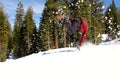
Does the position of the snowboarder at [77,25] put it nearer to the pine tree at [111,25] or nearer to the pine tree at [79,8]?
the pine tree at [79,8]

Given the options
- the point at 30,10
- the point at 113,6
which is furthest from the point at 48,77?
the point at 113,6

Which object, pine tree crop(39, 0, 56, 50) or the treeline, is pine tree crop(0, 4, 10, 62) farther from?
pine tree crop(39, 0, 56, 50)

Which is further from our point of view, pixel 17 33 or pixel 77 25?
pixel 17 33

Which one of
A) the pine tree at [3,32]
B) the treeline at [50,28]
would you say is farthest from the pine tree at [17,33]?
the pine tree at [3,32]

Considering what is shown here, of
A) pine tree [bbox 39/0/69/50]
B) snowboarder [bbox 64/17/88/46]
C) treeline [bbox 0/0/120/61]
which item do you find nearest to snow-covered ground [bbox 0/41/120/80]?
snowboarder [bbox 64/17/88/46]

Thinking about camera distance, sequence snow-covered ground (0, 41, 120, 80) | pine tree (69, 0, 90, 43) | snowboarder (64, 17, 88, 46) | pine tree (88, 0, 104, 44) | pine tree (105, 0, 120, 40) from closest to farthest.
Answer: snow-covered ground (0, 41, 120, 80) → snowboarder (64, 17, 88, 46) → pine tree (69, 0, 90, 43) → pine tree (88, 0, 104, 44) → pine tree (105, 0, 120, 40)

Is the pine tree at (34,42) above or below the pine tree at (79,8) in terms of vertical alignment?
below

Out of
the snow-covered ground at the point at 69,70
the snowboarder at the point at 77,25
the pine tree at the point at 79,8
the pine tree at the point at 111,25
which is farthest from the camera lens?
the pine tree at the point at 111,25

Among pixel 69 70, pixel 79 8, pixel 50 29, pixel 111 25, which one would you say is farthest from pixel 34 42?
pixel 69 70

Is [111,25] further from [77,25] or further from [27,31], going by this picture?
[77,25]

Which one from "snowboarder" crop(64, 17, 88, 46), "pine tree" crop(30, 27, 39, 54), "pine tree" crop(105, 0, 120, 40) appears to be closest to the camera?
"snowboarder" crop(64, 17, 88, 46)

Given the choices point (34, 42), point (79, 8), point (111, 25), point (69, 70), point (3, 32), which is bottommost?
point (69, 70)

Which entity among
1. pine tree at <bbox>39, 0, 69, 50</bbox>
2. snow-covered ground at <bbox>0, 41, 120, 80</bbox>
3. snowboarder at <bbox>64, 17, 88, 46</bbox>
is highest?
pine tree at <bbox>39, 0, 69, 50</bbox>

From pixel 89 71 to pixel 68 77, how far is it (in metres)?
0.97
